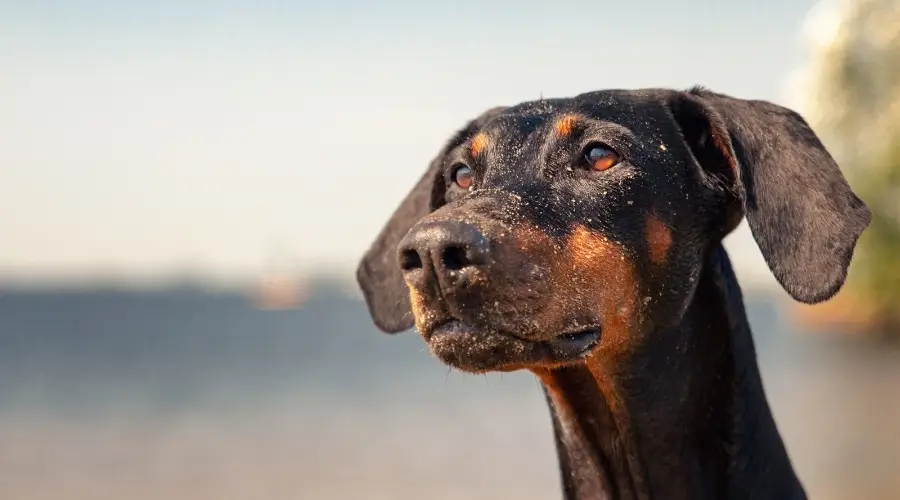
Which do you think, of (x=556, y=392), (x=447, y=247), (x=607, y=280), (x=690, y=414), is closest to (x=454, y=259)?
(x=447, y=247)

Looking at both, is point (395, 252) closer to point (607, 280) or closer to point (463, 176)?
point (463, 176)

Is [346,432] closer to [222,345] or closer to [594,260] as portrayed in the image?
[594,260]

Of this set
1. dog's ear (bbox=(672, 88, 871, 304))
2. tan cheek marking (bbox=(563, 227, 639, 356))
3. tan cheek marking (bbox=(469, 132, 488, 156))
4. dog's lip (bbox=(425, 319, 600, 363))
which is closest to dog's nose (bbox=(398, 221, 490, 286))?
dog's lip (bbox=(425, 319, 600, 363))

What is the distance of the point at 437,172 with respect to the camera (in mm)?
3658

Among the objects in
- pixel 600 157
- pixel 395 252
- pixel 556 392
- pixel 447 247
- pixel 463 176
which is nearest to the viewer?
pixel 447 247

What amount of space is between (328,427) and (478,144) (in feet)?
43.1

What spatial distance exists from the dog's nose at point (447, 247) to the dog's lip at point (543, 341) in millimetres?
148

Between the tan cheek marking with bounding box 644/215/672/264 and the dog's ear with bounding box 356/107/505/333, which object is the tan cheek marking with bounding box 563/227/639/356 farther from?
the dog's ear with bounding box 356/107/505/333

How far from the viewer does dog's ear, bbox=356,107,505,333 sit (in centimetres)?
364

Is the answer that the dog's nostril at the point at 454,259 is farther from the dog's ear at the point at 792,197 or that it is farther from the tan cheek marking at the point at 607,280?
the dog's ear at the point at 792,197

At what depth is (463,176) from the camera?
3377mm

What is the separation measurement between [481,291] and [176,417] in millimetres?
15132

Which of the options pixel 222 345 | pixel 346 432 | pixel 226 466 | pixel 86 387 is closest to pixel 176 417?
pixel 346 432

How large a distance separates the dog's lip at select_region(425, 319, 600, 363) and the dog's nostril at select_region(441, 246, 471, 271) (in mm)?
166
